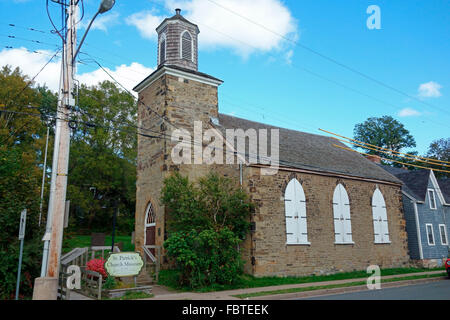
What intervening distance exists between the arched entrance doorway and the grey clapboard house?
18.5 meters

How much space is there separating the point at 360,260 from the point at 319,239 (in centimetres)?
361

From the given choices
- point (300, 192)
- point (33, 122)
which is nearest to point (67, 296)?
point (300, 192)

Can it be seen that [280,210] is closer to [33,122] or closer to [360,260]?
[360,260]

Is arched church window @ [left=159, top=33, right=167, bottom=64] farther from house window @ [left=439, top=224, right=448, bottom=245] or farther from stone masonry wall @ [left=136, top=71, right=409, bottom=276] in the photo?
house window @ [left=439, top=224, right=448, bottom=245]

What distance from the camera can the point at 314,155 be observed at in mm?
23750

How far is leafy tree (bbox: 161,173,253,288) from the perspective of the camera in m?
14.6

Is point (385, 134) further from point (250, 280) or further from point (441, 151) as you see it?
point (250, 280)

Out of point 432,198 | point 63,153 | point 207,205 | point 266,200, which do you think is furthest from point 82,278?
point 432,198

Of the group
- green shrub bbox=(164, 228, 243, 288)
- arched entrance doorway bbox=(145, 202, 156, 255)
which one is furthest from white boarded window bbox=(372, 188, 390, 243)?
arched entrance doorway bbox=(145, 202, 156, 255)

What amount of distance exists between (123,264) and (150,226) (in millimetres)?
7184

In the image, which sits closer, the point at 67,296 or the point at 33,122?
the point at 67,296

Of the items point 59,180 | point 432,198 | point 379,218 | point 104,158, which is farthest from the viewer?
point 104,158

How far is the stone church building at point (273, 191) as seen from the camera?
18.0m

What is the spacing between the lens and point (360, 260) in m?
21.3
